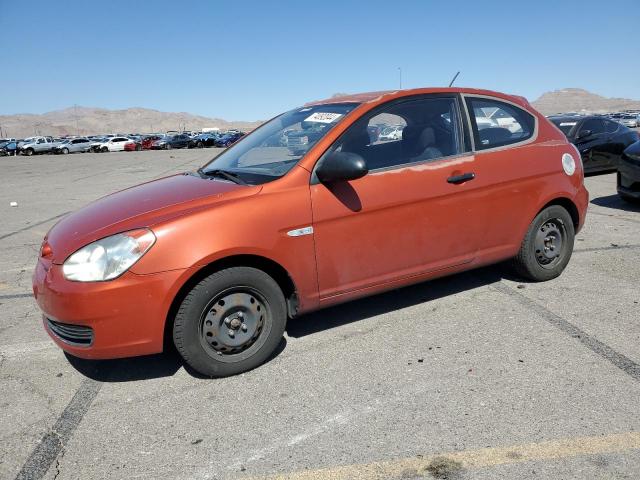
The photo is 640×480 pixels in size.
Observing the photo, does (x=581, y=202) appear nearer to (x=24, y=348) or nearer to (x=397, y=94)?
(x=397, y=94)

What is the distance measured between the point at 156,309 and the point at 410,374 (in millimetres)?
1543

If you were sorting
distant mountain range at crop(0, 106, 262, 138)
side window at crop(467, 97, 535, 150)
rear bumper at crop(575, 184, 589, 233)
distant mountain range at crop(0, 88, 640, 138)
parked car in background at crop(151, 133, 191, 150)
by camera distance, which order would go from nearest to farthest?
side window at crop(467, 97, 535, 150)
rear bumper at crop(575, 184, 589, 233)
parked car in background at crop(151, 133, 191, 150)
distant mountain range at crop(0, 106, 262, 138)
distant mountain range at crop(0, 88, 640, 138)

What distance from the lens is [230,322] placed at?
326cm

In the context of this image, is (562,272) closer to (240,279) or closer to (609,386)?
(609,386)

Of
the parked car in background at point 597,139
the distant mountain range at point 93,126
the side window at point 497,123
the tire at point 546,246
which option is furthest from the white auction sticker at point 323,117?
the distant mountain range at point 93,126

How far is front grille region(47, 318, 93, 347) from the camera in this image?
10.0ft

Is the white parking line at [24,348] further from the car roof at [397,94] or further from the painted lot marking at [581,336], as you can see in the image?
the painted lot marking at [581,336]

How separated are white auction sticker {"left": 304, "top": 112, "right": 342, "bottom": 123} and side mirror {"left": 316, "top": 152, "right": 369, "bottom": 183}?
49 centimetres

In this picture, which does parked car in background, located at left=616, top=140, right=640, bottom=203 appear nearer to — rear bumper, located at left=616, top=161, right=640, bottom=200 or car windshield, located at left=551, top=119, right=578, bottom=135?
rear bumper, located at left=616, top=161, right=640, bottom=200

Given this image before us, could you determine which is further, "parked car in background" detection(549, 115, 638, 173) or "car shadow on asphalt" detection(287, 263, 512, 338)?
"parked car in background" detection(549, 115, 638, 173)

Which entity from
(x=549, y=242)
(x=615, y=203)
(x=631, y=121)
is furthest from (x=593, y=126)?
(x=631, y=121)

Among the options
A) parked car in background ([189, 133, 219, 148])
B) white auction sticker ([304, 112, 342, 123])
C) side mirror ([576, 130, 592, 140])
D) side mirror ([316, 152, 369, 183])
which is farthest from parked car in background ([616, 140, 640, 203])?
parked car in background ([189, 133, 219, 148])

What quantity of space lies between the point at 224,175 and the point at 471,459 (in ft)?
8.07

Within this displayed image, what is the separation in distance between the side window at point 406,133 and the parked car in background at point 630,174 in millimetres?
4719
